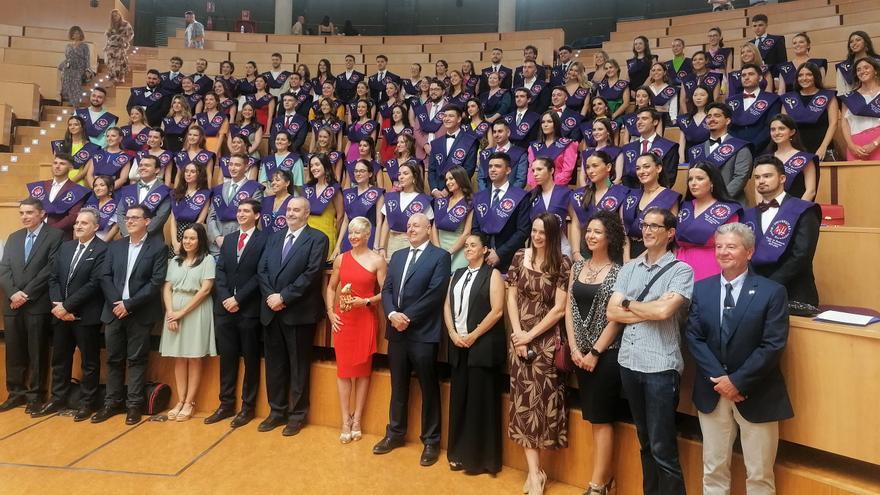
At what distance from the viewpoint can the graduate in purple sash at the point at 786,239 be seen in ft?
8.05

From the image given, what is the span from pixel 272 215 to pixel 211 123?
232cm

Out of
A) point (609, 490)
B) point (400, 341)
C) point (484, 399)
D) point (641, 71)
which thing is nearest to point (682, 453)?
point (609, 490)

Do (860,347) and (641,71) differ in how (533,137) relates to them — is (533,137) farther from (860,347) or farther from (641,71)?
(860,347)

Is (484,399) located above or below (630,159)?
below

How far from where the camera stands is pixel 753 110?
14.1ft

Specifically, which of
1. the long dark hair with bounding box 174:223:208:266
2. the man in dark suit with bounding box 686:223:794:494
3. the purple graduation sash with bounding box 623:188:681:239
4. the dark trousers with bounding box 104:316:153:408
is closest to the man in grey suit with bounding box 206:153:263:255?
the long dark hair with bounding box 174:223:208:266

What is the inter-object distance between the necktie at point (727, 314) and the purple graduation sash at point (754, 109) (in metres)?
2.72

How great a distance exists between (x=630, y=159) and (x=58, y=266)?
3895 millimetres

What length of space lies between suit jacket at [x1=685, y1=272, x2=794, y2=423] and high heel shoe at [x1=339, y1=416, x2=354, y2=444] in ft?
6.44

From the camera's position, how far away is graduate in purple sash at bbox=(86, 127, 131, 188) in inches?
193

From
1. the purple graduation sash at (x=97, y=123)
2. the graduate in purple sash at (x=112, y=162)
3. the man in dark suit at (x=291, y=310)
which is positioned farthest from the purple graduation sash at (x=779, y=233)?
the purple graduation sash at (x=97, y=123)

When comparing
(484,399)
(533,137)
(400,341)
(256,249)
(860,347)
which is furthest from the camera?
(533,137)

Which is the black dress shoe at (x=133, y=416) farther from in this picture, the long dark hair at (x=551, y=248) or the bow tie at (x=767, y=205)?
the bow tie at (x=767, y=205)

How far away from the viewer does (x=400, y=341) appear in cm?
313
